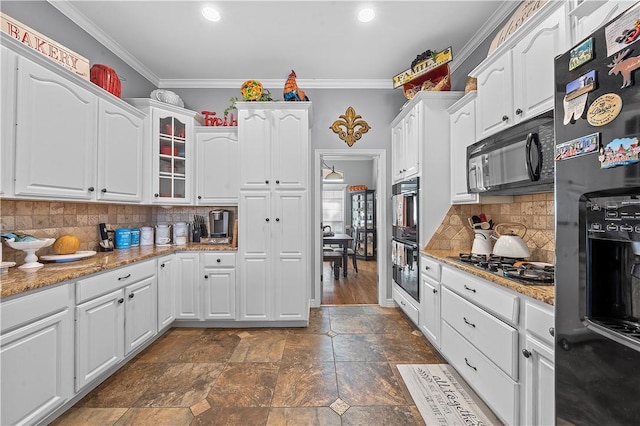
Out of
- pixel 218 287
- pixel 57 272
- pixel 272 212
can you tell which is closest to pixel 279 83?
pixel 272 212

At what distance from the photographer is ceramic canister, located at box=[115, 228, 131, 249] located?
9.15ft

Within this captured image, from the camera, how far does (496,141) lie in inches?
78.5

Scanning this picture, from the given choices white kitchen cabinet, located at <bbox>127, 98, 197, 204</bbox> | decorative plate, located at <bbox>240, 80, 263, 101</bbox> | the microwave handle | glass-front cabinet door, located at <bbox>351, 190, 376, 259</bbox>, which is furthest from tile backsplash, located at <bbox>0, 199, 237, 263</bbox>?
glass-front cabinet door, located at <bbox>351, 190, 376, 259</bbox>

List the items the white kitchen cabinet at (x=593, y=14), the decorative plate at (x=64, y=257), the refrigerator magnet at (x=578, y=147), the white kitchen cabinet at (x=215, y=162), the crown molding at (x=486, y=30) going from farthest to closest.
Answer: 1. the white kitchen cabinet at (x=215, y=162)
2. the crown molding at (x=486, y=30)
3. the decorative plate at (x=64, y=257)
4. the white kitchen cabinet at (x=593, y=14)
5. the refrigerator magnet at (x=578, y=147)

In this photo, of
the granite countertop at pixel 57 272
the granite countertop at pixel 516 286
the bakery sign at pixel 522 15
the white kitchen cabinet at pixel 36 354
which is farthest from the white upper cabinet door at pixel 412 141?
the white kitchen cabinet at pixel 36 354

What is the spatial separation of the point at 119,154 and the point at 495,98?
3.12m

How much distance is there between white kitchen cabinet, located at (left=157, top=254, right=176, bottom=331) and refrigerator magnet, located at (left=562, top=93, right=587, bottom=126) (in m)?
3.02

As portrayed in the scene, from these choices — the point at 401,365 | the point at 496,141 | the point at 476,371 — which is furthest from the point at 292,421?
the point at 496,141

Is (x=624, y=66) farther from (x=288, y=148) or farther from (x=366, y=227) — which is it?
(x=366, y=227)

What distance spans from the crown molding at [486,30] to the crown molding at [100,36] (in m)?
3.57

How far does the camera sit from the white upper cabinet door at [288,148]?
9.73 feet

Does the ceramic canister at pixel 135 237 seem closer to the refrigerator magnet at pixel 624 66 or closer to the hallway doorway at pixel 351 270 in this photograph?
the hallway doorway at pixel 351 270

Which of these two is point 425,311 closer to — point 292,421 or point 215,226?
point 292,421

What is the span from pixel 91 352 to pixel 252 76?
10.4 feet
